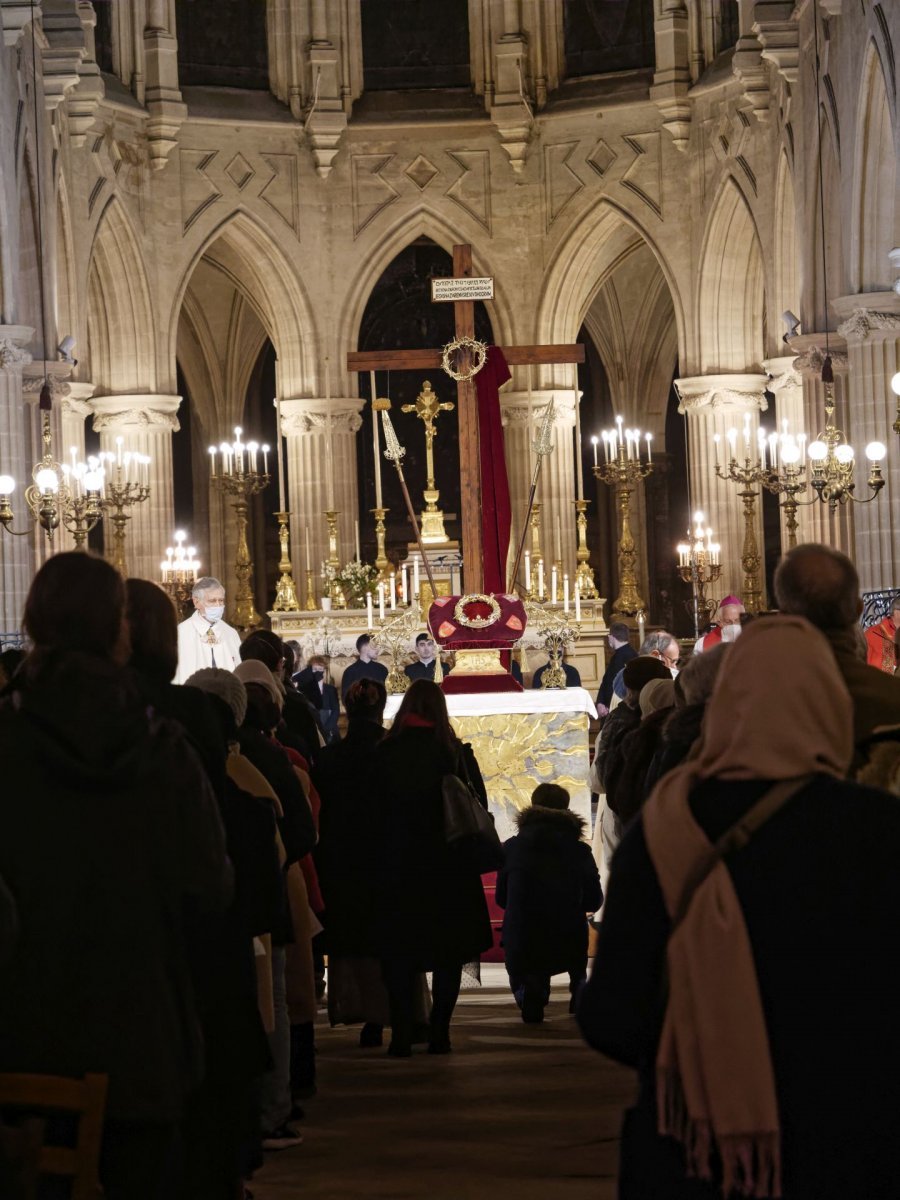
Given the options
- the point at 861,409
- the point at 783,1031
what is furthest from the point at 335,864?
the point at 861,409

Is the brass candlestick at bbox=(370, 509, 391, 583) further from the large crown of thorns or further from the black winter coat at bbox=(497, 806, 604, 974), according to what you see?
the black winter coat at bbox=(497, 806, 604, 974)

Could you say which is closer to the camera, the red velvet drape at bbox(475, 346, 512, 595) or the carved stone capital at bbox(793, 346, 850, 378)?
the red velvet drape at bbox(475, 346, 512, 595)

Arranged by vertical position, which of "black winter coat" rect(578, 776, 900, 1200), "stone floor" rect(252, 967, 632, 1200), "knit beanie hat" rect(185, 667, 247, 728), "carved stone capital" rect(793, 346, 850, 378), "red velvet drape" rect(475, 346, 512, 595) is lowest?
"stone floor" rect(252, 967, 632, 1200)

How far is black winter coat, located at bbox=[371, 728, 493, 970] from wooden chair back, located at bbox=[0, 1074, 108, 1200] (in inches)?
153

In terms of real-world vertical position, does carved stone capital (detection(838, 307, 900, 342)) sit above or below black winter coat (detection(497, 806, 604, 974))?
above

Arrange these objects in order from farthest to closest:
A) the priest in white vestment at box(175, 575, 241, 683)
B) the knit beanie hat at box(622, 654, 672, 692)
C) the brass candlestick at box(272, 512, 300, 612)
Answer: the brass candlestick at box(272, 512, 300, 612) < the priest in white vestment at box(175, 575, 241, 683) < the knit beanie hat at box(622, 654, 672, 692)

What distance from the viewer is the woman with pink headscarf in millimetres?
2666

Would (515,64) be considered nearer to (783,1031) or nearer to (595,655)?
(595,655)

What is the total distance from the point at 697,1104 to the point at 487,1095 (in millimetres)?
3197

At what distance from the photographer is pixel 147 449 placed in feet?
73.2

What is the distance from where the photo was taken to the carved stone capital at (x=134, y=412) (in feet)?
73.4

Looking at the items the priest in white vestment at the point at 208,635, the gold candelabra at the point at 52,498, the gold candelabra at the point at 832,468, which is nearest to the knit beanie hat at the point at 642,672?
the priest in white vestment at the point at 208,635

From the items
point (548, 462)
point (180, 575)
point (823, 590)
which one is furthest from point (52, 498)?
point (823, 590)

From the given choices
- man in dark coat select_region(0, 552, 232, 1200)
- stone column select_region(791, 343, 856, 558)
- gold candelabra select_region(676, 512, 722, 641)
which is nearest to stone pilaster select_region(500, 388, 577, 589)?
gold candelabra select_region(676, 512, 722, 641)
